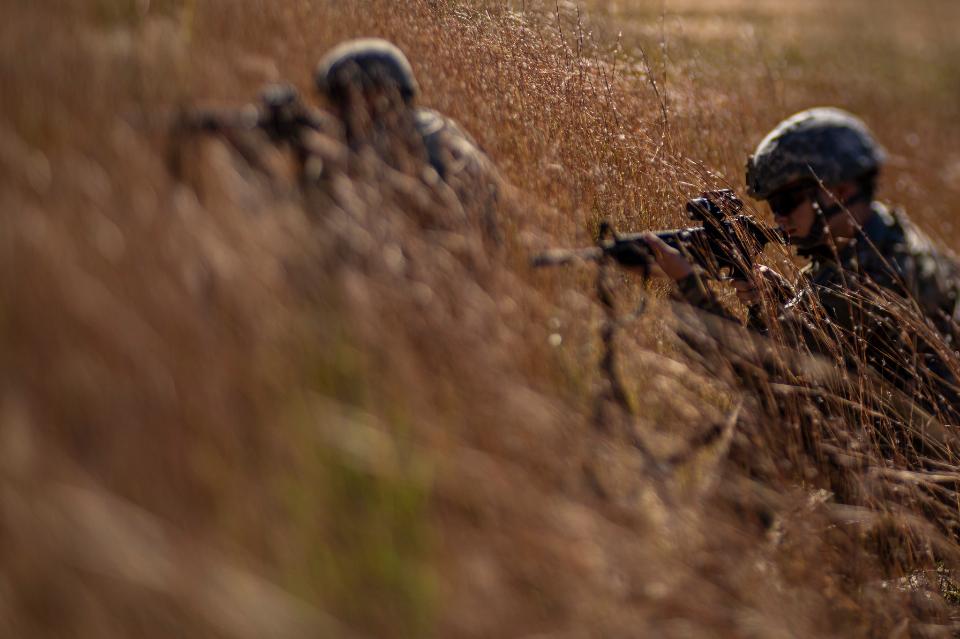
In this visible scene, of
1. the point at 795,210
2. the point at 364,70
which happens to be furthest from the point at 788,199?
the point at 364,70

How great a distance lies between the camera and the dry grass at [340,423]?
138 cm

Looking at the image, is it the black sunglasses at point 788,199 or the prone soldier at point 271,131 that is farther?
the black sunglasses at point 788,199

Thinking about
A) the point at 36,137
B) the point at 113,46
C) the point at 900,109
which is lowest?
the point at 900,109

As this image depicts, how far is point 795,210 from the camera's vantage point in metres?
3.52

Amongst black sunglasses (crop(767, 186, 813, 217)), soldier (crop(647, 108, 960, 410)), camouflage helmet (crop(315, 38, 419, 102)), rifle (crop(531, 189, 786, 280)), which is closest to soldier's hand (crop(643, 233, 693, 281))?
rifle (crop(531, 189, 786, 280))

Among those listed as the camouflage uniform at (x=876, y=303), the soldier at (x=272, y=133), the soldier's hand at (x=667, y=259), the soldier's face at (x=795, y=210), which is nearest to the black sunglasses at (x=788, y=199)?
the soldier's face at (x=795, y=210)

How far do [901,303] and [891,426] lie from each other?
0.47 meters

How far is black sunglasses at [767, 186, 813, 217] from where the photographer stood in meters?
3.53

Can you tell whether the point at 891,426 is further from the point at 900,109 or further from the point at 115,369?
the point at 900,109

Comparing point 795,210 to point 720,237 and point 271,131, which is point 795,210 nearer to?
point 720,237

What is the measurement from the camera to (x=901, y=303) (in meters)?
3.17

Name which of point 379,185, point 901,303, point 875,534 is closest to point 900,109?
point 901,303

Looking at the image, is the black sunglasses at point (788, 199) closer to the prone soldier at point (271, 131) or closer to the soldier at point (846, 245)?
the soldier at point (846, 245)

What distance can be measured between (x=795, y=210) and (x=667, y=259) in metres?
1.05
